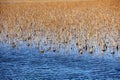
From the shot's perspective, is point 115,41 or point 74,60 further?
point 115,41

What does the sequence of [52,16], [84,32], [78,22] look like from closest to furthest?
[84,32] < [78,22] < [52,16]

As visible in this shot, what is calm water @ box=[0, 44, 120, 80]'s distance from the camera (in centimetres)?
902

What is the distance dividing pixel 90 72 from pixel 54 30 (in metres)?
4.72

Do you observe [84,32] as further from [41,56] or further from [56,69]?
[56,69]

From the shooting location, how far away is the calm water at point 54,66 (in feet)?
29.6

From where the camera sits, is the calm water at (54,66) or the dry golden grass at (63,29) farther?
the dry golden grass at (63,29)

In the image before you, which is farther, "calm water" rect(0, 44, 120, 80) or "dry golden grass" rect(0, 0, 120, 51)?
"dry golden grass" rect(0, 0, 120, 51)

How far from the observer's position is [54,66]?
986 centimetres

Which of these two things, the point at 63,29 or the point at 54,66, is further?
the point at 63,29

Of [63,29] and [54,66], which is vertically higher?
[63,29]

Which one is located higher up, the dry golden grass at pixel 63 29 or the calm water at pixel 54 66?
the dry golden grass at pixel 63 29

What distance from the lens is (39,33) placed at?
1341cm

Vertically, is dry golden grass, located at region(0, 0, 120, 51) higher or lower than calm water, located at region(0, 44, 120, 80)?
higher

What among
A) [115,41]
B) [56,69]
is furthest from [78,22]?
[56,69]
